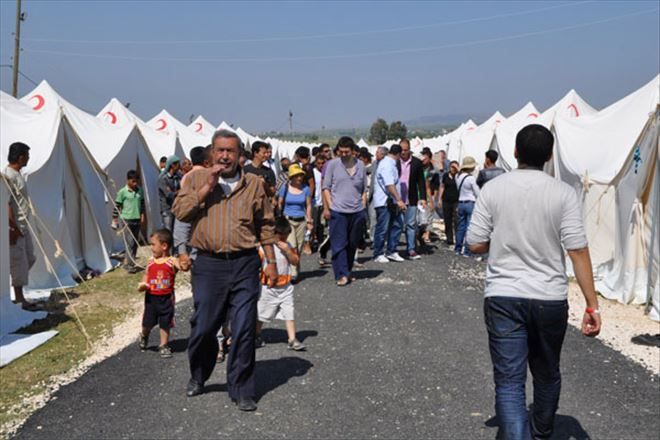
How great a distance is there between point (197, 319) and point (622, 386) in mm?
3470

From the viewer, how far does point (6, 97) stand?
10.7 m

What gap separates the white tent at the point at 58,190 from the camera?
32.2 ft

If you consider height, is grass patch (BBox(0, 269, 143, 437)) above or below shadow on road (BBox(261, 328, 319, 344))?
below

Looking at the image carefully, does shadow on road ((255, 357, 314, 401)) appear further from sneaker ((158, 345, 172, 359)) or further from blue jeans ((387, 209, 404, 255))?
blue jeans ((387, 209, 404, 255))

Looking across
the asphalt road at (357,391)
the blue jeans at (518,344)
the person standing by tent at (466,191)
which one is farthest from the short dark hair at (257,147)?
the blue jeans at (518,344)

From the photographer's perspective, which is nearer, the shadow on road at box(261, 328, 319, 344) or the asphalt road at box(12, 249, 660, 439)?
the asphalt road at box(12, 249, 660, 439)

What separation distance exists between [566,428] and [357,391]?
1.59 meters

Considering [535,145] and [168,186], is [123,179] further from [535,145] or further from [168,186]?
[535,145]

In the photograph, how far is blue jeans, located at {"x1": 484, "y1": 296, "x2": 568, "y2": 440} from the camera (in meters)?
3.63

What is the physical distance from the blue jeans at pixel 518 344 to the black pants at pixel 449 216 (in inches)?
397

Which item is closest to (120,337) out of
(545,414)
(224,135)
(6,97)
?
(224,135)

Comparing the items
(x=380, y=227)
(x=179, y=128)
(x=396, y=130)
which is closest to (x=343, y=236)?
(x=380, y=227)

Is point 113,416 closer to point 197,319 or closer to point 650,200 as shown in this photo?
point 197,319

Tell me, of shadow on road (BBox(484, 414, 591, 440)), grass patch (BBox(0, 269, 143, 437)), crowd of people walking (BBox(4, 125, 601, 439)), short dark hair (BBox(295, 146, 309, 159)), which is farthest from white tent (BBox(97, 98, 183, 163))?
shadow on road (BBox(484, 414, 591, 440))
